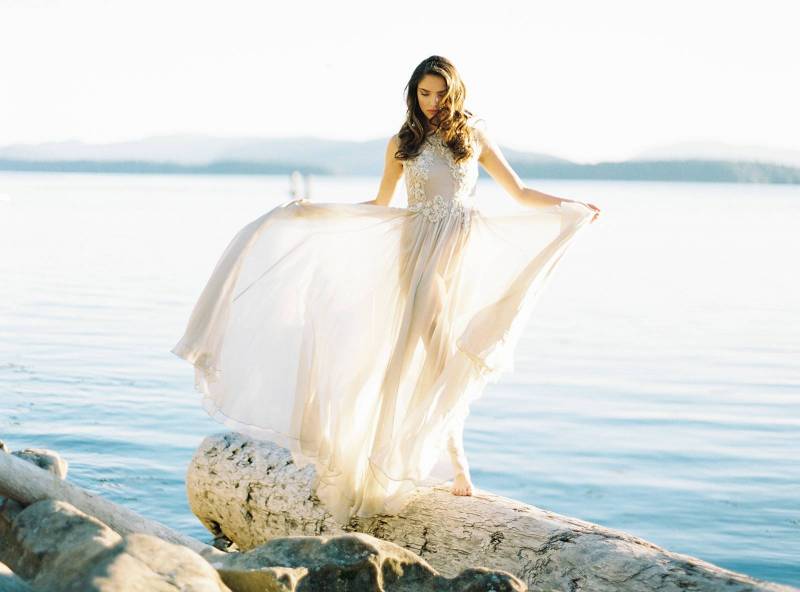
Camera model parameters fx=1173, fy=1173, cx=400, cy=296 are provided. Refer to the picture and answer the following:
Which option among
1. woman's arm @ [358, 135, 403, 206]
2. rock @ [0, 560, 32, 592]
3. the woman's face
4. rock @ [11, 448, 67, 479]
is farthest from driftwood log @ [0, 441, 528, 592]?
the woman's face

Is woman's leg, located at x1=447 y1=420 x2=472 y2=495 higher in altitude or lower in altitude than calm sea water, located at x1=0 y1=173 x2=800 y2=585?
higher

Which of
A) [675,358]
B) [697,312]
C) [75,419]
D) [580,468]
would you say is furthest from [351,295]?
[697,312]

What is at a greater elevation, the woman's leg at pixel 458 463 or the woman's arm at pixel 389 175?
the woman's arm at pixel 389 175

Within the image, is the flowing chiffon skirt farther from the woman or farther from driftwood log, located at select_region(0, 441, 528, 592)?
driftwood log, located at select_region(0, 441, 528, 592)

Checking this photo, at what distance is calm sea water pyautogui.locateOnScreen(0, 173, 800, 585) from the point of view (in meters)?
7.94

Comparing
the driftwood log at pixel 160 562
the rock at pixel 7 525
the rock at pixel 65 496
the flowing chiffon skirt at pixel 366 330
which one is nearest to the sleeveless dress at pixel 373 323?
the flowing chiffon skirt at pixel 366 330

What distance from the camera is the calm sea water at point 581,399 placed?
313 inches

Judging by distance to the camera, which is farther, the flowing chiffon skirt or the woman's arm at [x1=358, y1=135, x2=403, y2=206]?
the woman's arm at [x1=358, y1=135, x2=403, y2=206]

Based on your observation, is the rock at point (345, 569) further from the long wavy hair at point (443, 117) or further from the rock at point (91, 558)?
the long wavy hair at point (443, 117)

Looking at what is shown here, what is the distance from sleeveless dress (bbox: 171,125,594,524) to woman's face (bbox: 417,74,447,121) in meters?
0.18

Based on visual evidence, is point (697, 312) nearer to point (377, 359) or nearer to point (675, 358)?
point (675, 358)

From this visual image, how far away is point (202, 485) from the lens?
20.4 feet

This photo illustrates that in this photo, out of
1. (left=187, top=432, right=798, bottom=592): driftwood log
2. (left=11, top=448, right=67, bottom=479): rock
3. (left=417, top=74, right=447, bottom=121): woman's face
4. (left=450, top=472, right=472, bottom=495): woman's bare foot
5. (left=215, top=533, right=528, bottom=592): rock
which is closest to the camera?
(left=215, top=533, right=528, bottom=592): rock

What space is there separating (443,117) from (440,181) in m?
0.30
